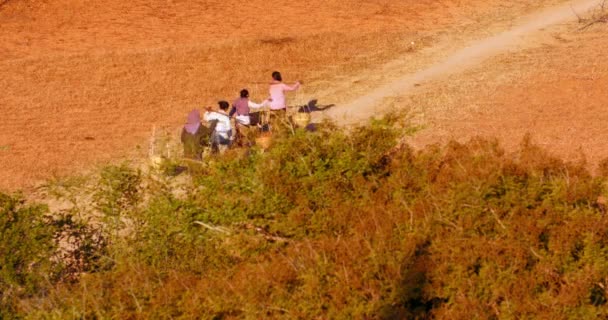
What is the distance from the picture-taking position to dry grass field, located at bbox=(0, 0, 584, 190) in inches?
704

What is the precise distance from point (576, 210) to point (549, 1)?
72.4ft

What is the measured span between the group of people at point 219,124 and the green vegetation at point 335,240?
135 inches

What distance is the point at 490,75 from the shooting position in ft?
69.1

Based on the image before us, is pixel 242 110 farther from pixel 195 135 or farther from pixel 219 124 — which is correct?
pixel 195 135

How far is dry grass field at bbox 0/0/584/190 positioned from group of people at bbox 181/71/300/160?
2.04 metres

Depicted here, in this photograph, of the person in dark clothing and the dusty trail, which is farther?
the dusty trail

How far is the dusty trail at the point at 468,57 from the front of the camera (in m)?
19.0

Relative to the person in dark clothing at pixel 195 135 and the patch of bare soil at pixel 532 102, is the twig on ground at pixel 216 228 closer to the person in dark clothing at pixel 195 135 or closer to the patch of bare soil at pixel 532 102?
the person in dark clothing at pixel 195 135

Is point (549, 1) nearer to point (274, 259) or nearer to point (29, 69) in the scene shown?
point (29, 69)

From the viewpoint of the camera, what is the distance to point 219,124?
14961 mm

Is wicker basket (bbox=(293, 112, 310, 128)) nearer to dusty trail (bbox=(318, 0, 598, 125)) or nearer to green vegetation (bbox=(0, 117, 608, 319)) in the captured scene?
dusty trail (bbox=(318, 0, 598, 125))

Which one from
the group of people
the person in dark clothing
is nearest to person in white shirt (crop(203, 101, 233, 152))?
the group of people

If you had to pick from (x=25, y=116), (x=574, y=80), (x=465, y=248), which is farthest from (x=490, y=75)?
(x=465, y=248)

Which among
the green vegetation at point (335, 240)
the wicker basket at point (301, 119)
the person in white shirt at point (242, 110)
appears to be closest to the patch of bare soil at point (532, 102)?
the wicker basket at point (301, 119)
